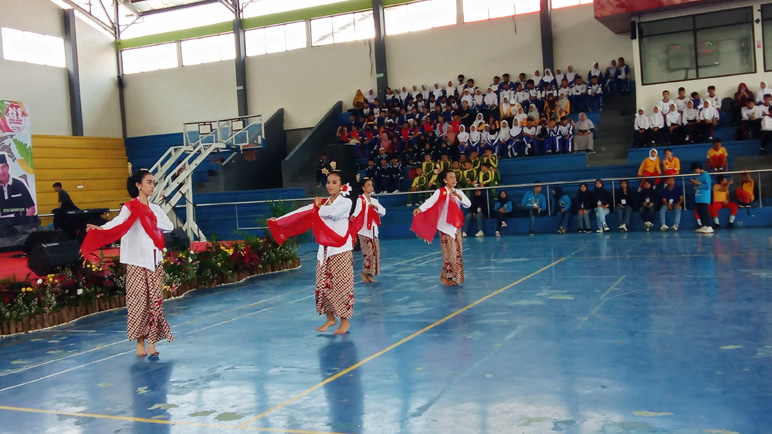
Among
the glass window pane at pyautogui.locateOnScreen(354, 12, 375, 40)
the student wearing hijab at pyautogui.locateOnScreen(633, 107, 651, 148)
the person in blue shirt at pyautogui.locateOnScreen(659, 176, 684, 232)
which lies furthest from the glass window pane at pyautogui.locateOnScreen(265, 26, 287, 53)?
the person in blue shirt at pyautogui.locateOnScreen(659, 176, 684, 232)

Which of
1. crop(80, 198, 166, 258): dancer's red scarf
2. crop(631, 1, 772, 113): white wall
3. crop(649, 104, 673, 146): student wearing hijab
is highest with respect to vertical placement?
crop(631, 1, 772, 113): white wall

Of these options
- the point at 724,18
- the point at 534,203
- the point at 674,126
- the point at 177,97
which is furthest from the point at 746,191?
the point at 177,97

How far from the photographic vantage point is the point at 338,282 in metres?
6.70

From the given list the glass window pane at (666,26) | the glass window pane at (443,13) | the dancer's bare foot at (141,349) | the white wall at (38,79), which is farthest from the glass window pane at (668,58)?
the white wall at (38,79)

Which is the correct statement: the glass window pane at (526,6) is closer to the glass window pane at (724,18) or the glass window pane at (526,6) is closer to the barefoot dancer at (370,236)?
the glass window pane at (724,18)

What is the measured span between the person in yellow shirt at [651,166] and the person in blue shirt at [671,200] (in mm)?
639

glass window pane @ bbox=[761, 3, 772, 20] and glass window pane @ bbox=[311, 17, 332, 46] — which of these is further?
glass window pane @ bbox=[311, 17, 332, 46]

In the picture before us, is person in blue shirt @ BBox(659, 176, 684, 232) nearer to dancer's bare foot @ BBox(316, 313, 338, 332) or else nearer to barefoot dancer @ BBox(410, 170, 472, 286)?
barefoot dancer @ BBox(410, 170, 472, 286)

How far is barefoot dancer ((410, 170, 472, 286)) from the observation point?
9.35 meters

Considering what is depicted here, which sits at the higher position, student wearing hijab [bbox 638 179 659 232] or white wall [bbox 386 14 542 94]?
white wall [bbox 386 14 542 94]

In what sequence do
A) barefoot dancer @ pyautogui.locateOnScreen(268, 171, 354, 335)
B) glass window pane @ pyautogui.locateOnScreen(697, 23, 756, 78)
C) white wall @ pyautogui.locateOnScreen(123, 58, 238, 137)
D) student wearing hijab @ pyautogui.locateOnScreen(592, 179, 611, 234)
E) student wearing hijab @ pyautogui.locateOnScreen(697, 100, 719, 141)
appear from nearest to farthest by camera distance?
barefoot dancer @ pyautogui.locateOnScreen(268, 171, 354, 335)
student wearing hijab @ pyautogui.locateOnScreen(592, 179, 611, 234)
student wearing hijab @ pyautogui.locateOnScreen(697, 100, 719, 141)
glass window pane @ pyautogui.locateOnScreen(697, 23, 756, 78)
white wall @ pyautogui.locateOnScreen(123, 58, 238, 137)

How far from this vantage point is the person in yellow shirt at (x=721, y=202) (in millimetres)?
15078

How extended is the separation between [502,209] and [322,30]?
1232cm

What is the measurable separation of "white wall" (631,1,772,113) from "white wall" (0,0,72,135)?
20.2 metres
